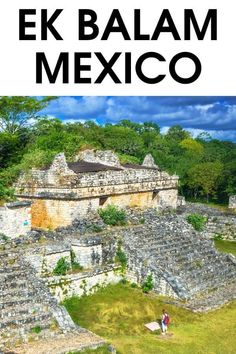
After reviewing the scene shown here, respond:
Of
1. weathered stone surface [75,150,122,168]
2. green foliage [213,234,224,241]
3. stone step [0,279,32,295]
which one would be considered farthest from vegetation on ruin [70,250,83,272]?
green foliage [213,234,224,241]

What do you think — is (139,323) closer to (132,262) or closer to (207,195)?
(132,262)

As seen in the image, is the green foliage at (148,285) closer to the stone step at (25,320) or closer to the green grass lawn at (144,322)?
the green grass lawn at (144,322)

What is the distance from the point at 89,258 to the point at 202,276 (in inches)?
172

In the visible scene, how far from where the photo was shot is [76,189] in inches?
894

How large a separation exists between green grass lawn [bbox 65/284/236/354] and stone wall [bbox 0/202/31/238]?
3282 mm

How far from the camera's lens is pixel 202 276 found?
2127cm

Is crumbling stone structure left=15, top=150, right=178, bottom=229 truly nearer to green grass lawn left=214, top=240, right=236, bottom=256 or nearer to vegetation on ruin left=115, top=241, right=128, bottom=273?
vegetation on ruin left=115, top=241, right=128, bottom=273

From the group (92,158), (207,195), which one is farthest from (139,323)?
(207,195)

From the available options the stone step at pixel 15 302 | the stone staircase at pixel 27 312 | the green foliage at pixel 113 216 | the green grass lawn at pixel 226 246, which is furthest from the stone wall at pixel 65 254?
the green grass lawn at pixel 226 246

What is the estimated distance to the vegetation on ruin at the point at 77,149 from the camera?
26616 mm

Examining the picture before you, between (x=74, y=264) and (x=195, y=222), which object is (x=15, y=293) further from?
(x=195, y=222)

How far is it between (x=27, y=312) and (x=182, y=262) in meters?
7.67

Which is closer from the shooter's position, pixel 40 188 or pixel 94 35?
pixel 94 35

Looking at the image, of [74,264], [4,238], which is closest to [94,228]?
[74,264]
